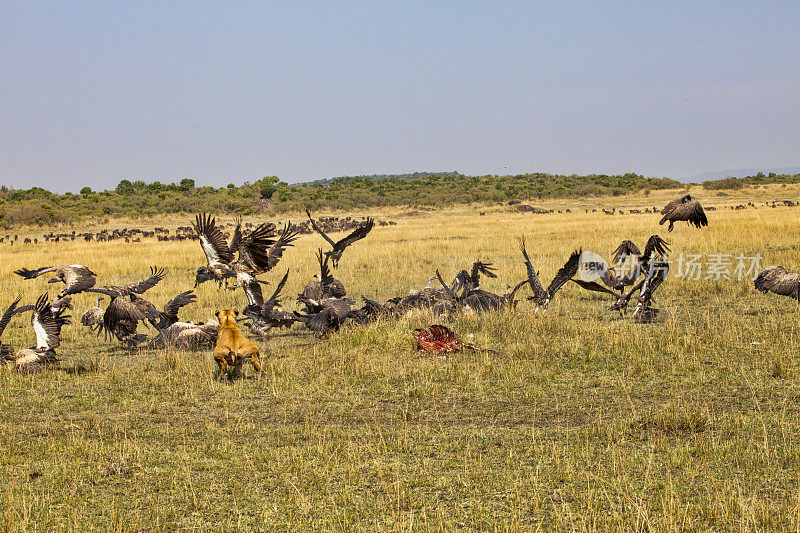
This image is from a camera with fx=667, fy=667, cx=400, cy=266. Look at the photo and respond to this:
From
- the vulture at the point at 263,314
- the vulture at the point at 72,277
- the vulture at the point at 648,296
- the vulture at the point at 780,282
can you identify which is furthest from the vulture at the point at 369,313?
the vulture at the point at 780,282

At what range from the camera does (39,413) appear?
6770 millimetres

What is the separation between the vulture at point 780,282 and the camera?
9.26m

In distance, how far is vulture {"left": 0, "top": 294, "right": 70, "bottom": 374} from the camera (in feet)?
27.3

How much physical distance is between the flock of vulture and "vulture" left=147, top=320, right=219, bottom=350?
15 millimetres

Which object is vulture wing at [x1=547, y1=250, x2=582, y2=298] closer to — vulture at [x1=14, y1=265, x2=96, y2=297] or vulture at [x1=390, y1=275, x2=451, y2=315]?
vulture at [x1=390, y1=275, x2=451, y2=315]

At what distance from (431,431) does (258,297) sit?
4.63 m

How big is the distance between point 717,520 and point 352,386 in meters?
4.20

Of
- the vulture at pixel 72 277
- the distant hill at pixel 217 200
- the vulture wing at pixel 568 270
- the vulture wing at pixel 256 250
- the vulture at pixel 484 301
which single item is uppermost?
the distant hill at pixel 217 200

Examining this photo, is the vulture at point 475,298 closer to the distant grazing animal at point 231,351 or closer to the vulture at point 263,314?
the vulture at point 263,314

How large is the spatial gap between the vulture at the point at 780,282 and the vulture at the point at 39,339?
9750 millimetres

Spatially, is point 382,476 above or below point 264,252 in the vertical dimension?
below

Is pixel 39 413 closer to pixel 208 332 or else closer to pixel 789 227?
pixel 208 332

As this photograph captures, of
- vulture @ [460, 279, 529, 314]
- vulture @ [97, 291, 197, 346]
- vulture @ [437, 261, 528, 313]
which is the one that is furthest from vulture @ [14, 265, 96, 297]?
vulture @ [460, 279, 529, 314]

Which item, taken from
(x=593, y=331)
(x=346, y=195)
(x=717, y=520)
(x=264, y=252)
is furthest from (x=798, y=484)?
(x=346, y=195)
